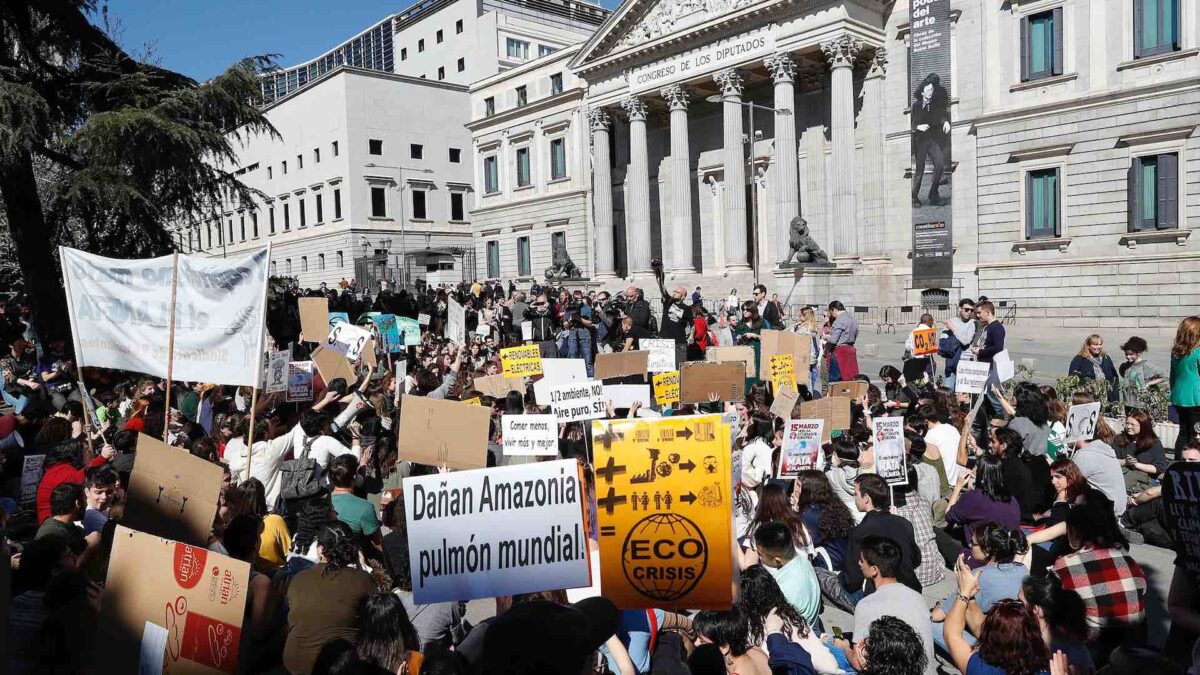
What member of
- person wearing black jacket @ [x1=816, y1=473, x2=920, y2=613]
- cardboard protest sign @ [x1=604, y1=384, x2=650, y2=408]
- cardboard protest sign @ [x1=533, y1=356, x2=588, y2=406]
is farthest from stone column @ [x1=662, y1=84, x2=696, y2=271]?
person wearing black jacket @ [x1=816, y1=473, x2=920, y2=613]

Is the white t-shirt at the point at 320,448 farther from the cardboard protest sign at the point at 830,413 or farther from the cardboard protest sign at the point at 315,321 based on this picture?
the cardboard protest sign at the point at 315,321

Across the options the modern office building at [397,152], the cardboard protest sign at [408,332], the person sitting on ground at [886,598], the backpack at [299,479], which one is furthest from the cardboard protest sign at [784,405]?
the modern office building at [397,152]

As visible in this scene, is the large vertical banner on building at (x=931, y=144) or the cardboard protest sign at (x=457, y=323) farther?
the large vertical banner on building at (x=931, y=144)

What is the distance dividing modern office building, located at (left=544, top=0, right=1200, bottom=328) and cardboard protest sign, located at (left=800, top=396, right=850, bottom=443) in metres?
19.6

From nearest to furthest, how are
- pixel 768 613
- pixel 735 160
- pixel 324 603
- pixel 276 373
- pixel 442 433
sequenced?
pixel 324 603 → pixel 768 613 → pixel 442 433 → pixel 276 373 → pixel 735 160

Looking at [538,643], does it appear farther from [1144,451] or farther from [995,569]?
[1144,451]

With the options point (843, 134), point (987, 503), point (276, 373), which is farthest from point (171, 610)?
point (843, 134)

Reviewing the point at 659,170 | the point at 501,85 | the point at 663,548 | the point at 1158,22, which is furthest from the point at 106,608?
the point at 501,85

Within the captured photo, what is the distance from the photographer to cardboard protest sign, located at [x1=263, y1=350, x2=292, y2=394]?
981 centimetres

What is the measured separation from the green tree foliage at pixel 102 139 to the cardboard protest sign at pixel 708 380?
32.1 ft

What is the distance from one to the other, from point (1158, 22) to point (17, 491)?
28.9 meters

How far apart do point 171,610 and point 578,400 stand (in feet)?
16.8

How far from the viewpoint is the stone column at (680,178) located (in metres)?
35.9

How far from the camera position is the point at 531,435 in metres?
7.45
